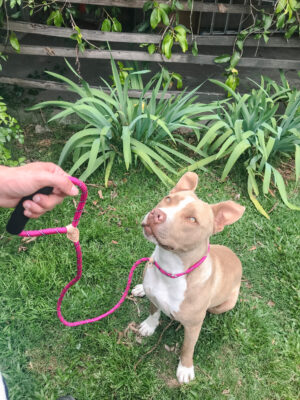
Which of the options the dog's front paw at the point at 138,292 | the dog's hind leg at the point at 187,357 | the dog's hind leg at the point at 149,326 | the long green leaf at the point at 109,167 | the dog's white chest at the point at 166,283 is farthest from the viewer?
the long green leaf at the point at 109,167

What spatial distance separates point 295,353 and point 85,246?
184cm

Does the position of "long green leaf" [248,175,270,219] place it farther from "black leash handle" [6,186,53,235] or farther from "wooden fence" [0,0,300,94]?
"black leash handle" [6,186,53,235]

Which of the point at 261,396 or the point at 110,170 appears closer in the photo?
→ the point at 261,396

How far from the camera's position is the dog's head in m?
1.58

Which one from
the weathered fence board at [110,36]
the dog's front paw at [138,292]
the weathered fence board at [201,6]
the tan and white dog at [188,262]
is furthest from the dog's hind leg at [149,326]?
the weathered fence board at [201,6]

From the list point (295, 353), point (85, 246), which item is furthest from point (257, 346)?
point (85, 246)

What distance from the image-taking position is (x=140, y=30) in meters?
3.79

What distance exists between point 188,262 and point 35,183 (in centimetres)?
88

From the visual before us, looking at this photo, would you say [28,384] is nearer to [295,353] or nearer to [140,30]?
[295,353]

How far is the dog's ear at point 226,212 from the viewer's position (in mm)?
1699

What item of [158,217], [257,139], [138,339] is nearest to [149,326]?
[138,339]

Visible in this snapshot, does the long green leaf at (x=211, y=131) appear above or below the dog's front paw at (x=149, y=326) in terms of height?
above

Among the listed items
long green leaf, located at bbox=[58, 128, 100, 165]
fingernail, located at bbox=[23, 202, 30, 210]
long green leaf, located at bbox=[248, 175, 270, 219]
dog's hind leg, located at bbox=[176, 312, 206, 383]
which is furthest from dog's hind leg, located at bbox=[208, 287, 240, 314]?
long green leaf, located at bbox=[58, 128, 100, 165]

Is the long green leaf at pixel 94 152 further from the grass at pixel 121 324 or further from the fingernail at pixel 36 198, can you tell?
the fingernail at pixel 36 198
